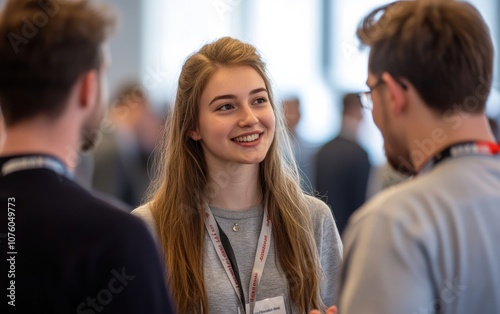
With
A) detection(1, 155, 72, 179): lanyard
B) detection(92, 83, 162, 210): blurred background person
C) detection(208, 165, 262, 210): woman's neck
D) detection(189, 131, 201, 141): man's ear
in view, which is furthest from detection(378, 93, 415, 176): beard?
detection(92, 83, 162, 210): blurred background person

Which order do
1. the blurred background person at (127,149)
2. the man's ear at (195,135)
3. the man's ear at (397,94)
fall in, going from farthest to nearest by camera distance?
the blurred background person at (127,149) → the man's ear at (195,135) → the man's ear at (397,94)

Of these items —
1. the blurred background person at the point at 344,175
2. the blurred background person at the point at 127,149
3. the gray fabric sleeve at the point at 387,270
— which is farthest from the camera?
the blurred background person at the point at 344,175

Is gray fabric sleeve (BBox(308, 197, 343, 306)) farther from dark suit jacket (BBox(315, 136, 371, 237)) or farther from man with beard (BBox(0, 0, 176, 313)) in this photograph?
dark suit jacket (BBox(315, 136, 371, 237))

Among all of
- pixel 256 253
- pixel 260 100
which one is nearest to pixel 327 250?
pixel 256 253

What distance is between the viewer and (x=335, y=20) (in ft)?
31.5

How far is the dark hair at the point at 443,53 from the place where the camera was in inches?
58.9

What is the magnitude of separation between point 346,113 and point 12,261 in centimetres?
480

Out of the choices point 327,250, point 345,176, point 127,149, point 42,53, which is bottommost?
point 345,176

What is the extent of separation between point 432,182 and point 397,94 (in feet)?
0.67

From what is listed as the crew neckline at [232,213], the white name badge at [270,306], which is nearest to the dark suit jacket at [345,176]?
the crew neckline at [232,213]

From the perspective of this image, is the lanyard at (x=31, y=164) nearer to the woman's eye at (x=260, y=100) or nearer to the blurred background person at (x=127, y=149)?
the woman's eye at (x=260, y=100)

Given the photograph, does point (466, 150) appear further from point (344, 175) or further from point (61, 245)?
point (344, 175)

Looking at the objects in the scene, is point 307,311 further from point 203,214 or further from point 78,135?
point 78,135

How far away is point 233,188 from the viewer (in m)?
2.55
